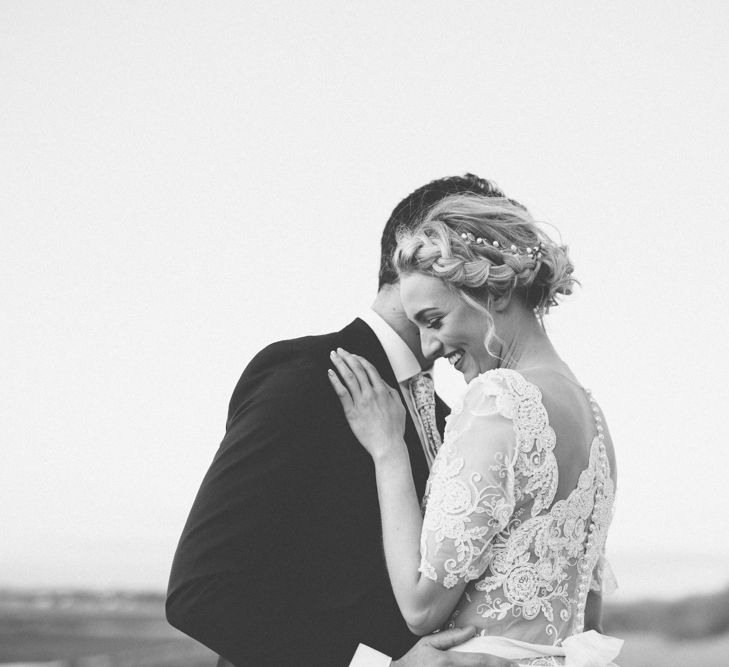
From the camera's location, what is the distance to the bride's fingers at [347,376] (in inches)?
88.0

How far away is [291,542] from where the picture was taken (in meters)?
2.12

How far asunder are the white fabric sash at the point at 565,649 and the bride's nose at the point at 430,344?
0.65 m

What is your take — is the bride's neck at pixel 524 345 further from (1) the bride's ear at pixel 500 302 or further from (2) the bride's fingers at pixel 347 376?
(2) the bride's fingers at pixel 347 376

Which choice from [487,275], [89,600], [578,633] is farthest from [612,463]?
[89,600]

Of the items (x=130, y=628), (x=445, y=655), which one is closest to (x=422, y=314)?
(x=445, y=655)

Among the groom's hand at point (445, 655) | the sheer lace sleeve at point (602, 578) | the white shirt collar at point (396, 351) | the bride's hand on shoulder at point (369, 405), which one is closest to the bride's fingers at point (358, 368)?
the bride's hand on shoulder at point (369, 405)

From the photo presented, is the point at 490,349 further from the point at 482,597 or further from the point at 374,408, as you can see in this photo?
the point at 482,597

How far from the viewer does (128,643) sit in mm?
6953

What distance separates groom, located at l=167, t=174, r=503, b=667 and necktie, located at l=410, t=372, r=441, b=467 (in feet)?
0.25

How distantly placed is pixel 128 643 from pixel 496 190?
18.2 ft

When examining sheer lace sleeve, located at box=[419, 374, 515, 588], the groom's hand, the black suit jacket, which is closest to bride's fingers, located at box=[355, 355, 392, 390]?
the black suit jacket

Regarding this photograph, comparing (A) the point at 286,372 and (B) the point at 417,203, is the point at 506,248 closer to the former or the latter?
(B) the point at 417,203

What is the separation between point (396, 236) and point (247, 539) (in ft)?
2.73

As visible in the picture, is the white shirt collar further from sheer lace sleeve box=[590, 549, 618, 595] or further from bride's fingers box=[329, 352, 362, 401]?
sheer lace sleeve box=[590, 549, 618, 595]
